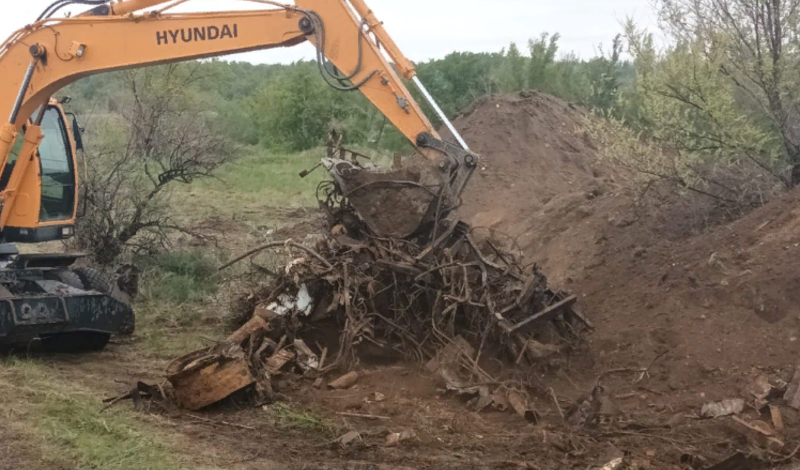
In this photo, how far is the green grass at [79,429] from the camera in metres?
5.30

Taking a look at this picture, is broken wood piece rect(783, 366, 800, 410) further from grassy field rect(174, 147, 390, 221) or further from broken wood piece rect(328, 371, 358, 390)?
grassy field rect(174, 147, 390, 221)

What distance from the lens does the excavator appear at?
744cm

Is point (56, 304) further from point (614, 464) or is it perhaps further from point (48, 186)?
point (614, 464)

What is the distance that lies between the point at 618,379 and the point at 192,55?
15.1 feet

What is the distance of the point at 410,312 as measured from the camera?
754 centimetres

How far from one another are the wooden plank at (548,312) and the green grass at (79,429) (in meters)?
2.84

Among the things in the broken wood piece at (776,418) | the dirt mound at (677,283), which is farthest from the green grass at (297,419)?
the broken wood piece at (776,418)

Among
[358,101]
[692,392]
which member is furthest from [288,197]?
[692,392]

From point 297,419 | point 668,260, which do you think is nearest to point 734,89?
point 668,260

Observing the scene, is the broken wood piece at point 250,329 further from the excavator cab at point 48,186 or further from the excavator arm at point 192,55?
the excavator cab at point 48,186

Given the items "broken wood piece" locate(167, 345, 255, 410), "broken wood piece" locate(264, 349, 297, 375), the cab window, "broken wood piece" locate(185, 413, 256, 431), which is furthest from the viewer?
the cab window

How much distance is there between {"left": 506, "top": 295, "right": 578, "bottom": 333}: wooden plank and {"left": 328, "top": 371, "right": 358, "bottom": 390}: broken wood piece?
1.30 metres

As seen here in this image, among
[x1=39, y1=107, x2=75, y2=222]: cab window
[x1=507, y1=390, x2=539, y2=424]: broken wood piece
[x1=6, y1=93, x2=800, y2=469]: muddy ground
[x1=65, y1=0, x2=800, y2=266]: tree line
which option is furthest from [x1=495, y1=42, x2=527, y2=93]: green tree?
[x1=507, y1=390, x2=539, y2=424]: broken wood piece

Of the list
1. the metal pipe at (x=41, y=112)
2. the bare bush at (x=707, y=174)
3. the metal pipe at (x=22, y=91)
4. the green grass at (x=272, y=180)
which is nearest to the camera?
the metal pipe at (x=22, y=91)
